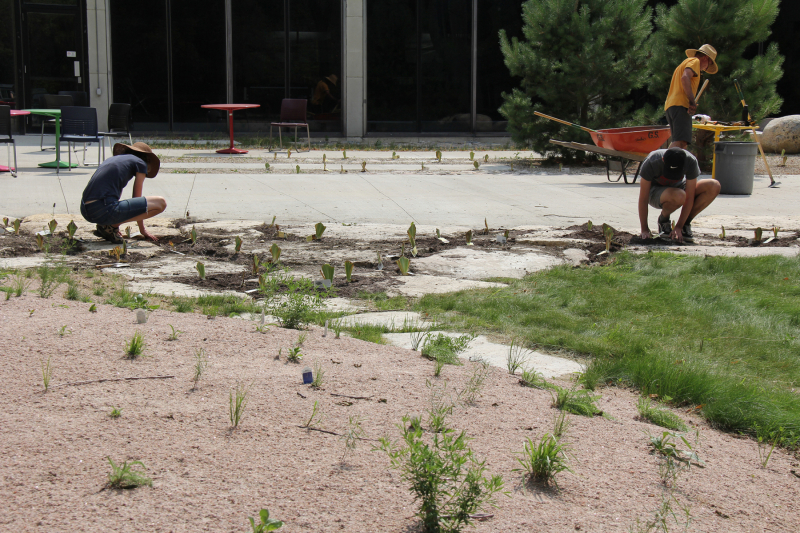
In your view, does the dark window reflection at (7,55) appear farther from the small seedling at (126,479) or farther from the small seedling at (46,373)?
the small seedling at (126,479)

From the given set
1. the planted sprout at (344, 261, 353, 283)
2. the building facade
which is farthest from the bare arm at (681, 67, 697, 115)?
the building facade

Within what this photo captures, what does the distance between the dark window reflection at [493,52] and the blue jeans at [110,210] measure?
15850mm

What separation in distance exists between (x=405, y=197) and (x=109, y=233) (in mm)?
4330

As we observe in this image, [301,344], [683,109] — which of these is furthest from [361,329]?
[683,109]

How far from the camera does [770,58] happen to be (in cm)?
1329

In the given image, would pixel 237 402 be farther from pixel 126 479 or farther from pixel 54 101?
pixel 54 101

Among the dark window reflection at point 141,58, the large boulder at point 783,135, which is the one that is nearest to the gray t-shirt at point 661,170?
the large boulder at point 783,135

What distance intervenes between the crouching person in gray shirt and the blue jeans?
4.89 metres

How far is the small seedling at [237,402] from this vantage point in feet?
9.67

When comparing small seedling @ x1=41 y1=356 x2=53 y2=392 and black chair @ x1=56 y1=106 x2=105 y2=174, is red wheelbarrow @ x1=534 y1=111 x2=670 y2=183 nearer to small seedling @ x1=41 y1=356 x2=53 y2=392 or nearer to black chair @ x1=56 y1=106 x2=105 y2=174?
black chair @ x1=56 y1=106 x2=105 y2=174

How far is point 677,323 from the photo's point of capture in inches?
190

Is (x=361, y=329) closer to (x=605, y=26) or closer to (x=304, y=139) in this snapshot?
(x=605, y=26)

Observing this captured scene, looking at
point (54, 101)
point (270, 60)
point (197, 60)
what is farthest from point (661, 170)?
point (197, 60)

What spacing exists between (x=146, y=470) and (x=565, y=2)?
1315cm
